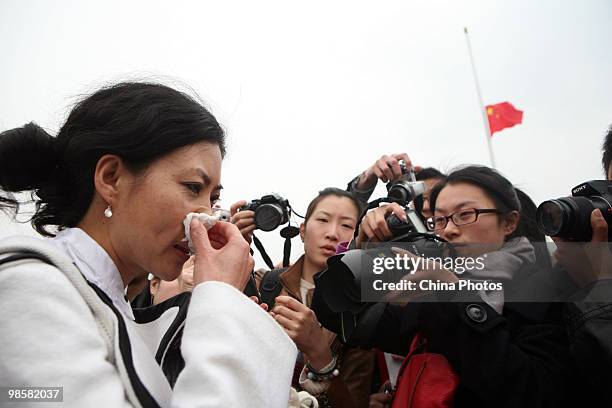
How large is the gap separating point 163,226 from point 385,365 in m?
1.35

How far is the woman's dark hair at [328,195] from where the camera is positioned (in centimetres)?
304

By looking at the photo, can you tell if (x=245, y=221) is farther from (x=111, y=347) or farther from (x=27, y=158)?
(x=111, y=347)

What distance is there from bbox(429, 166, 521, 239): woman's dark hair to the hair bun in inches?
69.4

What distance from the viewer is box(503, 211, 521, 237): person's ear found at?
2.10m

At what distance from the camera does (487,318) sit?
1462mm

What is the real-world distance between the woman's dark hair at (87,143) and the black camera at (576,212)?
3.77 ft

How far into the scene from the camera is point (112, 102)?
4.81ft

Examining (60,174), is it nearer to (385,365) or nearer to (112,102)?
(112,102)

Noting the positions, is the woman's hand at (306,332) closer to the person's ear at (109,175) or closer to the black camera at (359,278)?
the black camera at (359,278)

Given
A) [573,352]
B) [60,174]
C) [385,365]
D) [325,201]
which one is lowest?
[385,365]

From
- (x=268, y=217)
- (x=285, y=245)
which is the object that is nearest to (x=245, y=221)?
(x=268, y=217)

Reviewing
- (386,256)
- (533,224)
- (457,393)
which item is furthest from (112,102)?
(533,224)

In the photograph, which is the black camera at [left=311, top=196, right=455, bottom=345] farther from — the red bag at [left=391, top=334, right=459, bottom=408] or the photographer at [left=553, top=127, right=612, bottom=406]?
the photographer at [left=553, top=127, right=612, bottom=406]

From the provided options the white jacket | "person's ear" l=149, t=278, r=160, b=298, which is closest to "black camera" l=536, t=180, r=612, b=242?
the white jacket
